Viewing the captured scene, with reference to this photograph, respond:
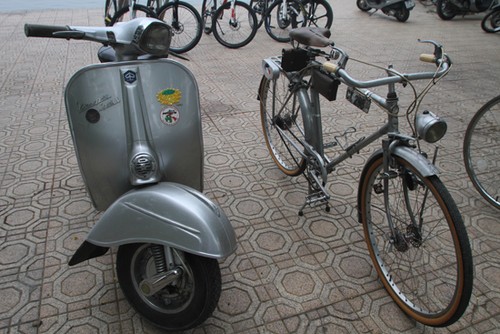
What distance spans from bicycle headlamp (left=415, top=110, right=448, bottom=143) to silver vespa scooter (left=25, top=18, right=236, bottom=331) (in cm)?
94

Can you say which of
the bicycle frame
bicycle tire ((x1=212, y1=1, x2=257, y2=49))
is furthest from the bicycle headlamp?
bicycle tire ((x1=212, y1=1, x2=257, y2=49))

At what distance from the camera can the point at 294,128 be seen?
3.10 m

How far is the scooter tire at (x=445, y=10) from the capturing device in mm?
9680

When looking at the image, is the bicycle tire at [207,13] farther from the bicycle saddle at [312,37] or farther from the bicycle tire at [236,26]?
the bicycle saddle at [312,37]

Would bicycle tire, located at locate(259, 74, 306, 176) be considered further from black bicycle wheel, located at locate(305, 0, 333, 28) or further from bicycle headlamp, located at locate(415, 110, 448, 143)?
black bicycle wheel, located at locate(305, 0, 333, 28)

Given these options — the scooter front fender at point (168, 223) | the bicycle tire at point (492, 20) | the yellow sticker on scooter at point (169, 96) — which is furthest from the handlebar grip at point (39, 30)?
the bicycle tire at point (492, 20)

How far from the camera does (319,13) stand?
28.7ft

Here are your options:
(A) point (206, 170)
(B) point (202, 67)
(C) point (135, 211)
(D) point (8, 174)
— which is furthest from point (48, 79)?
(C) point (135, 211)

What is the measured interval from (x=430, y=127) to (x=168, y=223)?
1180 millimetres

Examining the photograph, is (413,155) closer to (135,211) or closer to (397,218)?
(397,218)

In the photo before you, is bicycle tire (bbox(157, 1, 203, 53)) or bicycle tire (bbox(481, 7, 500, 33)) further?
bicycle tire (bbox(481, 7, 500, 33))

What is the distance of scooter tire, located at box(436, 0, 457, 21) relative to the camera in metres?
9.68

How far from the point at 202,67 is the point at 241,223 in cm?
387

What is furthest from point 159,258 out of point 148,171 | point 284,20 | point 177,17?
point 284,20
